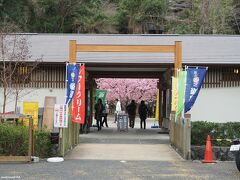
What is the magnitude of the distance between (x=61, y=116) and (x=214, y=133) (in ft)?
16.3

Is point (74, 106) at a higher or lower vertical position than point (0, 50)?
lower

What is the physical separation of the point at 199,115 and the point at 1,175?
44.7ft

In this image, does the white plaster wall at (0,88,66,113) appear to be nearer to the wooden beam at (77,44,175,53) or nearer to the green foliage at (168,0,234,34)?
the wooden beam at (77,44,175,53)

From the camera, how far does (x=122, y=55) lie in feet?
69.5

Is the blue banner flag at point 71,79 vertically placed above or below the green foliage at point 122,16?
below

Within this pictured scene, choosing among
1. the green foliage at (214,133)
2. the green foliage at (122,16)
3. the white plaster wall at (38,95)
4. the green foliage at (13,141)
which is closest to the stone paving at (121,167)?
the green foliage at (13,141)

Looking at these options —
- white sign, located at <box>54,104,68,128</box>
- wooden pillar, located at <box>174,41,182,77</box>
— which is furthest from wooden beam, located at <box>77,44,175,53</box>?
white sign, located at <box>54,104,68,128</box>

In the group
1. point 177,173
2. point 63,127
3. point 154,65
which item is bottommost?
point 177,173

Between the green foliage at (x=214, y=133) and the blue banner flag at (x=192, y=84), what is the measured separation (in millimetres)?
792

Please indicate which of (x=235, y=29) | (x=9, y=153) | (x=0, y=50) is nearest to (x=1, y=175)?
(x=9, y=153)

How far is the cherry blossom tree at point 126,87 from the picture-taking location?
45406mm

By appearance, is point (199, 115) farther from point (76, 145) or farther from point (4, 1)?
point (4, 1)

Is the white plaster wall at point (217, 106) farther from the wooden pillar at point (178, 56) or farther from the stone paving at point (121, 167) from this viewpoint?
the stone paving at point (121, 167)

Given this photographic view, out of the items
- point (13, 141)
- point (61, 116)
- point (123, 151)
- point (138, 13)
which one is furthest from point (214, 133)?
point (138, 13)
